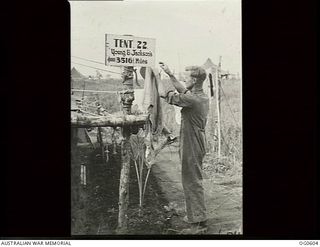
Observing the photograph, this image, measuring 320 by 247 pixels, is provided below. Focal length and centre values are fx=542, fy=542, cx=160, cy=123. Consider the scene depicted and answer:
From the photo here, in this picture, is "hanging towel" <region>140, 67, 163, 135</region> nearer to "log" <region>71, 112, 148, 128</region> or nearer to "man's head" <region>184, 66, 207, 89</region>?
"log" <region>71, 112, 148, 128</region>

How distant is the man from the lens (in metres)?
A: 5.14

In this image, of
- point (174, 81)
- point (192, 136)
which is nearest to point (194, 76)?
point (174, 81)

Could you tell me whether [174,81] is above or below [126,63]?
below

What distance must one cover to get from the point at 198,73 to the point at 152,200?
128 centimetres

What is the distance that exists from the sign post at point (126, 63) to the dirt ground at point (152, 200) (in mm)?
51

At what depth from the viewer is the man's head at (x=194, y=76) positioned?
5113 millimetres

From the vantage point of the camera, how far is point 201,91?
17.0ft

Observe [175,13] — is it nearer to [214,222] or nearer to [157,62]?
[157,62]

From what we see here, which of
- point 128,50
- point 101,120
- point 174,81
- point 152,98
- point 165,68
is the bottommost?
point 101,120

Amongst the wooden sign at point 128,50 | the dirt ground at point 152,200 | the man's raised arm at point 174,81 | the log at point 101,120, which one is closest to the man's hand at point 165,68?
the man's raised arm at point 174,81

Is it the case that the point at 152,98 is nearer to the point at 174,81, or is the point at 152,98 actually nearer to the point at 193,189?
the point at 174,81

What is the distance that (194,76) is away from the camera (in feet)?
16.8
